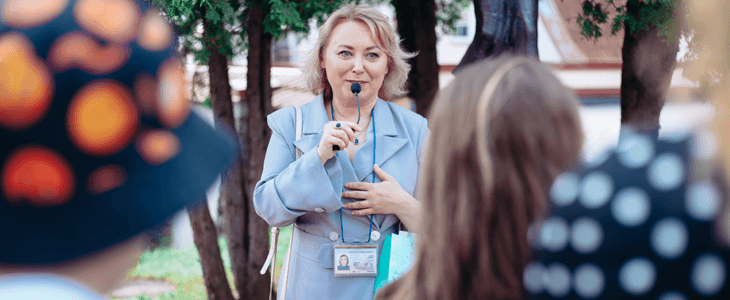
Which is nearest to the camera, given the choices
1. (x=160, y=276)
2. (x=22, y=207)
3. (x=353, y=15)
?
(x=22, y=207)

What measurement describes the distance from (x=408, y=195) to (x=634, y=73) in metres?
3.04

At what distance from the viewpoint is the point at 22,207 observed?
0.61 m

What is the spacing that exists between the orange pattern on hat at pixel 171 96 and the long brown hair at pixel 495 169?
1.37 feet

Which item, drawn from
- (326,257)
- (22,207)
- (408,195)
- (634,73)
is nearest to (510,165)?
(22,207)

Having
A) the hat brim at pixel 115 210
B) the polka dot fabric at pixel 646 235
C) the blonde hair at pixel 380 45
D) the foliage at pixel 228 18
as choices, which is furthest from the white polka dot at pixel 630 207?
the foliage at pixel 228 18

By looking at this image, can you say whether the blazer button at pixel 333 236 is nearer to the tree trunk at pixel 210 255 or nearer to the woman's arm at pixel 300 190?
the woman's arm at pixel 300 190

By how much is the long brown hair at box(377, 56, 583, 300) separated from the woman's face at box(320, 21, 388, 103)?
116 centimetres

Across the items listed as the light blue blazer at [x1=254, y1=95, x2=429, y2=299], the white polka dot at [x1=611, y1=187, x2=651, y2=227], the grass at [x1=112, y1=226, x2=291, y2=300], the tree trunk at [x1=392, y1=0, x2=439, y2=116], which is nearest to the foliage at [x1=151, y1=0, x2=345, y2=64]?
the tree trunk at [x1=392, y1=0, x2=439, y2=116]

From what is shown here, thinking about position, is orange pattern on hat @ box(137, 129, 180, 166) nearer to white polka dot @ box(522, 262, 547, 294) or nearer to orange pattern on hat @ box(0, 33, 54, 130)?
orange pattern on hat @ box(0, 33, 54, 130)

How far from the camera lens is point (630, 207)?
32.7 inches

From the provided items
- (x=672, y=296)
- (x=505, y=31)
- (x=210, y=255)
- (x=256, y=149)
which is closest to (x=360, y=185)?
(x=672, y=296)

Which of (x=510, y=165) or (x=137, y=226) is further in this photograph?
(x=510, y=165)

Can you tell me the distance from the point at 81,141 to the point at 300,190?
47.3 inches

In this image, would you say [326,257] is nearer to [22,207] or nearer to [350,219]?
[350,219]
